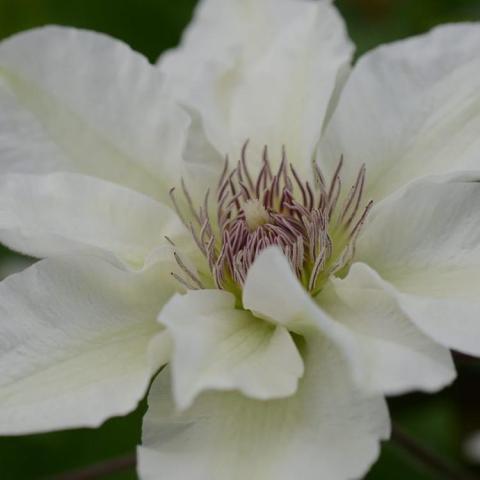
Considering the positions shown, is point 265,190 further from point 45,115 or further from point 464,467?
point 464,467

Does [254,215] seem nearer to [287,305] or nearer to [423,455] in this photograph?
[287,305]

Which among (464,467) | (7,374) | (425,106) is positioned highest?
(425,106)

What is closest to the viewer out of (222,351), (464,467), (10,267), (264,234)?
(222,351)

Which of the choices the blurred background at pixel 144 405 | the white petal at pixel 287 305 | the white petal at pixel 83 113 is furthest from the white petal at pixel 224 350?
the blurred background at pixel 144 405

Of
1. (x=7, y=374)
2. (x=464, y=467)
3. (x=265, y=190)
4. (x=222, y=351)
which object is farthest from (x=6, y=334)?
(x=464, y=467)

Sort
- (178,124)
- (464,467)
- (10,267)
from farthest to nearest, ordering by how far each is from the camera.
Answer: (10,267) < (464,467) < (178,124)

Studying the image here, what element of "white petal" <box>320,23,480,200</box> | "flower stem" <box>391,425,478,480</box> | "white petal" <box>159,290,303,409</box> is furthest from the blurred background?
"white petal" <box>159,290,303,409</box>

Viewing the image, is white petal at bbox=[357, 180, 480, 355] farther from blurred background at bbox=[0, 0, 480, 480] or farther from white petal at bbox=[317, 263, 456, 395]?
blurred background at bbox=[0, 0, 480, 480]

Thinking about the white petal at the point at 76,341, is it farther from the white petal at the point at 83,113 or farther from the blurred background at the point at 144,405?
the blurred background at the point at 144,405
